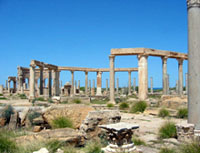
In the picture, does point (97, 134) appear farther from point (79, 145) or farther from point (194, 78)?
point (194, 78)

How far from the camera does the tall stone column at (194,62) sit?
669 centimetres

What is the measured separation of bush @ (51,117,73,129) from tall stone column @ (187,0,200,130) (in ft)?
13.8

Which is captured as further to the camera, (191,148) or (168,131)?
(168,131)

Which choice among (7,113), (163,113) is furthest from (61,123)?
(163,113)

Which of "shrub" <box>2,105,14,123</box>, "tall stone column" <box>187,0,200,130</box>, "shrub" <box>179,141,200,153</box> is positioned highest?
"tall stone column" <box>187,0,200,130</box>

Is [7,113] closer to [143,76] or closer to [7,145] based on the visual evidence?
[7,145]

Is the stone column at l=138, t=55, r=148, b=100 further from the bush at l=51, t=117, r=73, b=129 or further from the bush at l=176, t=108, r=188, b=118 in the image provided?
the bush at l=51, t=117, r=73, b=129

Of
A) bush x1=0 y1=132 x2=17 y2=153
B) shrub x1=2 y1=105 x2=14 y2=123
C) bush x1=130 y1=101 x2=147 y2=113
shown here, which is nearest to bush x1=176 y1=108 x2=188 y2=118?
bush x1=130 y1=101 x2=147 y2=113

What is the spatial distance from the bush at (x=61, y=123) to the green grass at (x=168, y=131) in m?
3.34

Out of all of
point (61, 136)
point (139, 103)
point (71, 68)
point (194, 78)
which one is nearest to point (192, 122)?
point (194, 78)

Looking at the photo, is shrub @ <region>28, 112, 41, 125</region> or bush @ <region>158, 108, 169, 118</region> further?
bush @ <region>158, 108, 169, 118</region>

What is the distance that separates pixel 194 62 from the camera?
679 centimetres

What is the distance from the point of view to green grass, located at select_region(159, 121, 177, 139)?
750 centimetres

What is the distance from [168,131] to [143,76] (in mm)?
12463
